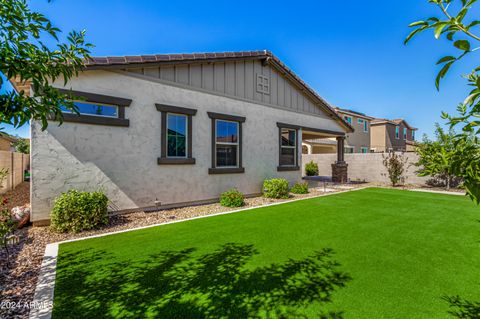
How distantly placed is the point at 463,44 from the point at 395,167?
16.0 meters

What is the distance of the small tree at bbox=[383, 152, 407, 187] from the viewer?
47.2ft

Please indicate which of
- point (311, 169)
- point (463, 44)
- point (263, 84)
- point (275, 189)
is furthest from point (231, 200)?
point (311, 169)

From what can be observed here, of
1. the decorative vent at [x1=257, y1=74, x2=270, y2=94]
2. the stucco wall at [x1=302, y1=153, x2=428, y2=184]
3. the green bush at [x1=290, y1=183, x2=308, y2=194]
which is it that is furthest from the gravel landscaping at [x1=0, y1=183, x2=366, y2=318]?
the stucco wall at [x1=302, y1=153, x2=428, y2=184]

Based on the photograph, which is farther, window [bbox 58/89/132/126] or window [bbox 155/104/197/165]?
window [bbox 155/104/197/165]

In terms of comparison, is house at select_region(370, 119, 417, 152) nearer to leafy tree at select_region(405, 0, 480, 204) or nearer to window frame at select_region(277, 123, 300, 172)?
window frame at select_region(277, 123, 300, 172)

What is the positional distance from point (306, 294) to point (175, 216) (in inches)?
203

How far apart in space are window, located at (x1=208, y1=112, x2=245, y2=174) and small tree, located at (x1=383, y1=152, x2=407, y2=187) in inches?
425

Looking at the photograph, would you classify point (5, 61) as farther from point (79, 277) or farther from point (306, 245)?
point (306, 245)

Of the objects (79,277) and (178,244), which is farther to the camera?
(178,244)

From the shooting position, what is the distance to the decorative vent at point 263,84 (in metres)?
10.7

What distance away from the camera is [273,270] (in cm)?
372

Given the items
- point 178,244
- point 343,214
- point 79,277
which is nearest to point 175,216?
point 178,244

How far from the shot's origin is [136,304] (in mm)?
2875

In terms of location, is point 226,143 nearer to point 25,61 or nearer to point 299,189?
point 299,189
